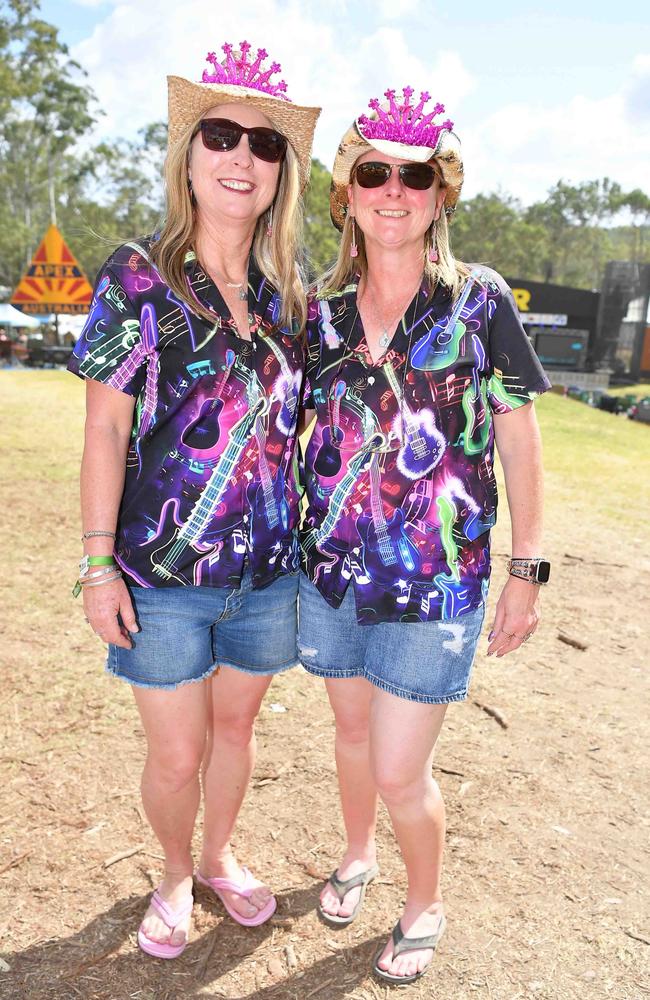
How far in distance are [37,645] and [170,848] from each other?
2.31 m

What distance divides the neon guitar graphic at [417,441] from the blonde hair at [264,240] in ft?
1.41

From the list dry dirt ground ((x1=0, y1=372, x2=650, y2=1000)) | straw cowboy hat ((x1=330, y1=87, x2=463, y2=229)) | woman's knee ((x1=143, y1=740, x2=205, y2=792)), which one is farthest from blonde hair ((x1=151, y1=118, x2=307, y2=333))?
dry dirt ground ((x1=0, y1=372, x2=650, y2=1000))

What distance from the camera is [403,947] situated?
2465 millimetres

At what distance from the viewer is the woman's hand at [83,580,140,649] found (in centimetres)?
217

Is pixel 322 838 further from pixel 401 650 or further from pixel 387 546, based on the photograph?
pixel 387 546

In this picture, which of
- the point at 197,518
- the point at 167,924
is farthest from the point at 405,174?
the point at 167,924

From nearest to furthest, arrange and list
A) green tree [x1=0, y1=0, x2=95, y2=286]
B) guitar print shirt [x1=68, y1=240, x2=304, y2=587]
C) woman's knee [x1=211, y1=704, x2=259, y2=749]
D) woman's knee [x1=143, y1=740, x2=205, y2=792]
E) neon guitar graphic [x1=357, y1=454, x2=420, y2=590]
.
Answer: guitar print shirt [x1=68, y1=240, x2=304, y2=587] → neon guitar graphic [x1=357, y1=454, x2=420, y2=590] → woman's knee [x1=143, y1=740, x2=205, y2=792] → woman's knee [x1=211, y1=704, x2=259, y2=749] → green tree [x1=0, y1=0, x2=95, y2=286]

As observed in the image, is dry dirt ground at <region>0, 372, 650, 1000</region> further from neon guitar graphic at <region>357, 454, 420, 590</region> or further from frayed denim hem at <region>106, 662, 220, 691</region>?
neon guitar graphic at <region>357, 454, 420, 590</region>

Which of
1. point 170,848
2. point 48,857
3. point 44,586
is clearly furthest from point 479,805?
point 44,586

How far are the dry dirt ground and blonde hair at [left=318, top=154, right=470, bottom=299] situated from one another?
1995 mm

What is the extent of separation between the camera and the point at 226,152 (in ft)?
7.43

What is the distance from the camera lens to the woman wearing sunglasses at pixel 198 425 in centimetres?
215

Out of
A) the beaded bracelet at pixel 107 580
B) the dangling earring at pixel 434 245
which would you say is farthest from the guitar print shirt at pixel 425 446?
the beaded bracelet at pixel 107 580

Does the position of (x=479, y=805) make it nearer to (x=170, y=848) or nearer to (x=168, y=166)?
(x=170, y=848)
